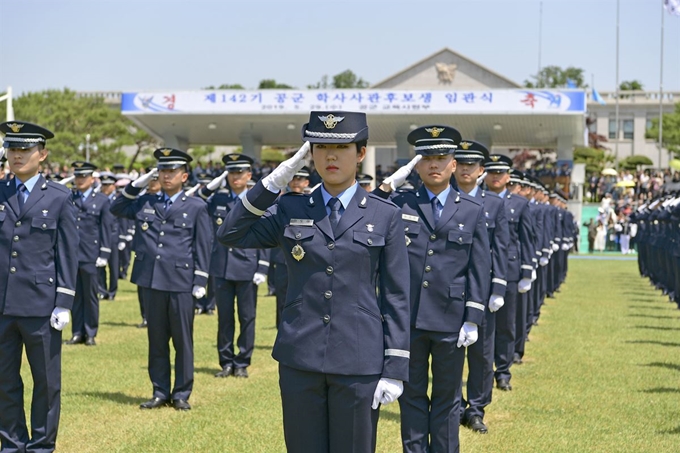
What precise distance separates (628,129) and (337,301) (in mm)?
94459

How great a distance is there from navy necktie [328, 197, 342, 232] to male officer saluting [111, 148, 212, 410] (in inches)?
181

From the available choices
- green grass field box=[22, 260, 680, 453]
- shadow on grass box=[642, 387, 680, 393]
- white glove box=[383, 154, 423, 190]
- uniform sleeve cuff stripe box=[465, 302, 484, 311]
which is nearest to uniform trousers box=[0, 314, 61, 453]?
green grass field box=[22, 260, 680, 453]

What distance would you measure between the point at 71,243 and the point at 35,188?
48 cm

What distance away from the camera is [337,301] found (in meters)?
5.18

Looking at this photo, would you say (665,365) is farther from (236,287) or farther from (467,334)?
A: (467,334)

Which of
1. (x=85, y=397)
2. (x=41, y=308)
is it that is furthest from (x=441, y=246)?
(x=85, y=397)

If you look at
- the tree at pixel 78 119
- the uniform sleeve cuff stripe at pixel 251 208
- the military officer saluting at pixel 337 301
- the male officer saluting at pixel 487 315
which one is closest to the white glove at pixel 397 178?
the military officer saluting at pixel 337 301

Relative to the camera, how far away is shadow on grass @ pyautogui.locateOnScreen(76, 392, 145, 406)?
32.9ft

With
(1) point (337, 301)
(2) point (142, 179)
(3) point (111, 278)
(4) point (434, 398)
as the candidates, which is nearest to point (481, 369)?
(4) point (434, 398)

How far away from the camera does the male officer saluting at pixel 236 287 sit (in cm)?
1177

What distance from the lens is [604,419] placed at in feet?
A: 32.0

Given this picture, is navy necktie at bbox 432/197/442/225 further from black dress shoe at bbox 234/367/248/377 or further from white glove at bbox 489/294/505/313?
black dress shoe at bbox 234/367/248/377

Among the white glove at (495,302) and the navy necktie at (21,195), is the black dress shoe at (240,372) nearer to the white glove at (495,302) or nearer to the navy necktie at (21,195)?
the white glove at (495,302)

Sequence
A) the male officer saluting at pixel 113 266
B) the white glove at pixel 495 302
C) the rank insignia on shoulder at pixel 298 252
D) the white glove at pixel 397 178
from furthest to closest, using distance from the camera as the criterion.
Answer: the male officer saluting at pixel 113 266, the white glove at pixel 495 302, the white glove at pixel 397 178, the rank insignia on shoulder at pixel 298 252
